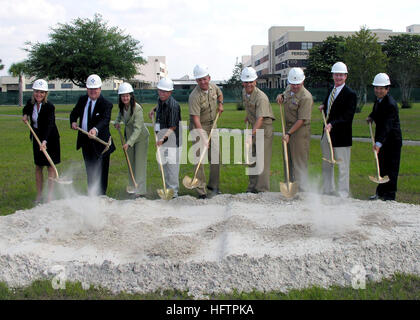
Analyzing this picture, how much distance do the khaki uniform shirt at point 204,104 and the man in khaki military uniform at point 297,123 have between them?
3.60 ft

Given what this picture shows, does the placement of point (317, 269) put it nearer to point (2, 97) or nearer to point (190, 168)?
point (190, 168)

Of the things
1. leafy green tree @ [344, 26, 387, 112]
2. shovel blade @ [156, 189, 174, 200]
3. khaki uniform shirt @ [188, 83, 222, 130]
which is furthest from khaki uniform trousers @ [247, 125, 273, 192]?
leafy green tree @ [344, 26, 387, 112]

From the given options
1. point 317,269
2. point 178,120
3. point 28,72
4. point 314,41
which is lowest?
point 317,269

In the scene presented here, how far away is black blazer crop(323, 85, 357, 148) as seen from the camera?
25.3ft

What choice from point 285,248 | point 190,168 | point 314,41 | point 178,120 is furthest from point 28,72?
point 314,41

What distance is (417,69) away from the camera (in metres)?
49.2

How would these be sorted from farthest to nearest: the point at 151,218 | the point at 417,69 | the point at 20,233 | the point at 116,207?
the point at 417,69 < the point at 116,207 < the point at 151,218 < the point at 20,233

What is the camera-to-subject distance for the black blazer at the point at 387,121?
25.3 feet

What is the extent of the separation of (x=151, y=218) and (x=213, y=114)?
7.48 feet

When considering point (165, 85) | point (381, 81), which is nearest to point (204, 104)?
point (165, 85)

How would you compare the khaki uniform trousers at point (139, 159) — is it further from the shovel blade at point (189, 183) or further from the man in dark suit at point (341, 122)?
the man in dark suit at point (341, 122)

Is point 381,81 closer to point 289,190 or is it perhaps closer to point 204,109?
point 289,190

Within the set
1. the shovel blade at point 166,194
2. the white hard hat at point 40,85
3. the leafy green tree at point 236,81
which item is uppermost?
the leafy green tree at point 236,81

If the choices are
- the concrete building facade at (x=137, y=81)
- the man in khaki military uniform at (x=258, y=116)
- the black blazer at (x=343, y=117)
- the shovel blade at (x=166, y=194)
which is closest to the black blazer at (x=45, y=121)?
the shovel blade at (x=166, y=194)
